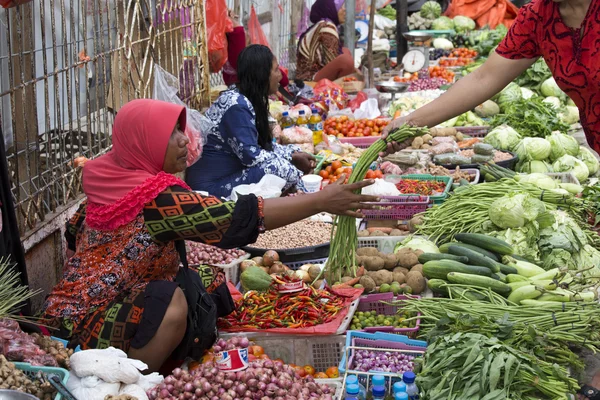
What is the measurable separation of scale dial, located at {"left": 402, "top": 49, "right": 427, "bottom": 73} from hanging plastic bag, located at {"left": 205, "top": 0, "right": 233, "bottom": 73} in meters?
4.68

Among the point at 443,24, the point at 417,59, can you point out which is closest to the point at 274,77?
the point at 417,59

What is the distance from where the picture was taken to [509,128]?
7.38m

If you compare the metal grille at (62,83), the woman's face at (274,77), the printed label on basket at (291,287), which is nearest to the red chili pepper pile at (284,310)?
the printed label on basket at (291,287)

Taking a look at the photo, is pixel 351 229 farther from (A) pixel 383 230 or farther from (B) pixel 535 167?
(B) pixel 535 167

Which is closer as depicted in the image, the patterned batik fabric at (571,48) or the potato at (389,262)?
the patterned batik fabric at (571,48)

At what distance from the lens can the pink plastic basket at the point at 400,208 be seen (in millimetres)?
5395

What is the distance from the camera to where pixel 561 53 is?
3.30 m

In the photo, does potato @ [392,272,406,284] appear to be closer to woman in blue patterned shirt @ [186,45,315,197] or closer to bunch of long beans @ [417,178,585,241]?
bunch of long beans @ [417,178,585,241]

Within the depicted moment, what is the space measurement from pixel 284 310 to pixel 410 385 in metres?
0.87

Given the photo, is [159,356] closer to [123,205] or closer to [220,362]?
[220,362]

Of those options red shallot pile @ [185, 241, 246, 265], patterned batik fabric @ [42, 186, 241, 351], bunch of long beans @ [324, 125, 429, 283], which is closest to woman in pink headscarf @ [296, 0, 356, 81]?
red shallot pile @ [185, 241, 246, 265]

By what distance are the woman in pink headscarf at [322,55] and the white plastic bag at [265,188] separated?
481 centimetres

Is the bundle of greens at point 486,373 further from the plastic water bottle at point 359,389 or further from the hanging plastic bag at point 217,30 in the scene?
the hanging plastic bag at point 217,30

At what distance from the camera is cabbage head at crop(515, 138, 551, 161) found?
694cm
